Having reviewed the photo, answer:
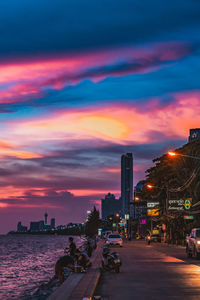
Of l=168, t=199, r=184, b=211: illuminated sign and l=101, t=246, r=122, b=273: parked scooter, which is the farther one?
l=168, t=199, r=184, b=211: illuminated sign

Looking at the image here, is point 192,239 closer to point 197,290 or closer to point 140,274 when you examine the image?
point 140,274

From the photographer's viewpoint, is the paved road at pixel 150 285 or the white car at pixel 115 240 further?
the white car at pixel 115 240

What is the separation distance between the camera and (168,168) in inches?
3656

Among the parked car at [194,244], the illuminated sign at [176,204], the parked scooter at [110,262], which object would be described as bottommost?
the parked scooter at [110,262]

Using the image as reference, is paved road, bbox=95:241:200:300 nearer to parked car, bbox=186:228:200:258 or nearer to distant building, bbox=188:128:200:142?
parked car, bbox=186:228:200:258

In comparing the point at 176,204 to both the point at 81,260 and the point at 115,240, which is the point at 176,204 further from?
the point at 81,260

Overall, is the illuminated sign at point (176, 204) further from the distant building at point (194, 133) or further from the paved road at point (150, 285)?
the distant building at point (194, 133)

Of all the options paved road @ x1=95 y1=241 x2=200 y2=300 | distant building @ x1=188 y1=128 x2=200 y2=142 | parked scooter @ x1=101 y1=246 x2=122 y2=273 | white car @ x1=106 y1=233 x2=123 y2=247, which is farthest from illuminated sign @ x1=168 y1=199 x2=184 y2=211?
distant building @ x1=188 y1=128 x2=200 y2=142

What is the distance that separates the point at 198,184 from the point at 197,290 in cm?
5876

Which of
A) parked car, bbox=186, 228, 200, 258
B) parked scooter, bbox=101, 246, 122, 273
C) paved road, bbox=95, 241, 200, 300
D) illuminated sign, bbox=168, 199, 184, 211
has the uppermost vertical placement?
illuminated sign, bbox=168, 199, 184, 211

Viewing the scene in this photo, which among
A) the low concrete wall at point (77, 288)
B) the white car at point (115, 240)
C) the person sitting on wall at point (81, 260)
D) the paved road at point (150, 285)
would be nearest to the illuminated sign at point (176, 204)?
the white car at point (115, 240)

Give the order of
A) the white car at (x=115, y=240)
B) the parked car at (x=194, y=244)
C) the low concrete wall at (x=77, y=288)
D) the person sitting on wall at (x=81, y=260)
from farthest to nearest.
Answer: the white car at (x=115, y=240), the parked car at (x=194, y=244), the person sitting on wall at (x=81, y=260), the low concrete wall at (x=77, y=288)

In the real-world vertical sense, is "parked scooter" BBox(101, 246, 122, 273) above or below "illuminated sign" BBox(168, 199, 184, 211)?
below

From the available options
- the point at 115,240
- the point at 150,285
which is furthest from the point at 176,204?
the point at 150,285
